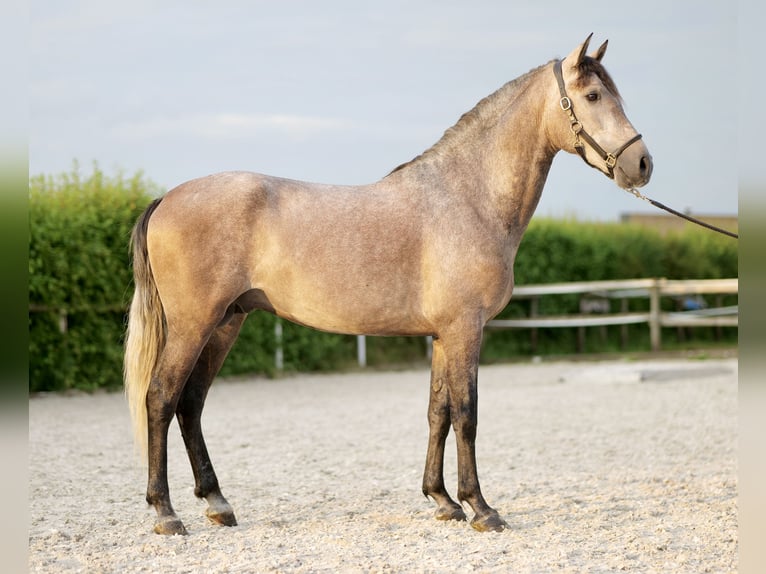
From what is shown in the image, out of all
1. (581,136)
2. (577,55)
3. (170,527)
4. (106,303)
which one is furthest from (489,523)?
(106,303)

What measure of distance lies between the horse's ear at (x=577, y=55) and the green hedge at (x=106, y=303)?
16.7ft

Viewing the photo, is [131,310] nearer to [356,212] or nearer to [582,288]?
[356,212]

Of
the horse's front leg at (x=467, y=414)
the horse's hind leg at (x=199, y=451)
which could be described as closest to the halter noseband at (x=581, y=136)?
the horse's front leg at (x=467, y=414)

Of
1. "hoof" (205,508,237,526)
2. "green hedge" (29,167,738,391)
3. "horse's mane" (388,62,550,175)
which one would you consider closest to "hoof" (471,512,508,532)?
"hoof" (205,508,237,526)

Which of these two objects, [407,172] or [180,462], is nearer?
[407,172]

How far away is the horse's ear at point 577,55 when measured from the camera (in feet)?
13.4

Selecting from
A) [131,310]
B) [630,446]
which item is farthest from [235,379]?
[131,310]

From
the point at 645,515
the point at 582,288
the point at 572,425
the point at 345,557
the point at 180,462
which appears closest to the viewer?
the point at 345,557

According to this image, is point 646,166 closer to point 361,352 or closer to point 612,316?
point 361,352

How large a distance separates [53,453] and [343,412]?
3426 millimetres

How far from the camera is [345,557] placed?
12.5 feet

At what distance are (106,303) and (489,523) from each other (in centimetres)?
806

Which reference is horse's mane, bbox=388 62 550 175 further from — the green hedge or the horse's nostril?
the green hedge

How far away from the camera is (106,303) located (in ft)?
36.3
